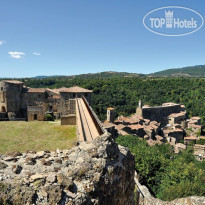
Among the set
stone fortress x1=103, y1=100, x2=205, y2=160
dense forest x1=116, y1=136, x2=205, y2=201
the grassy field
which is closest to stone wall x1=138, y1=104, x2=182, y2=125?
stone fortress x1=103, y1=100, x2=205, y2=160

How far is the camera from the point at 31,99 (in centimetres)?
2389

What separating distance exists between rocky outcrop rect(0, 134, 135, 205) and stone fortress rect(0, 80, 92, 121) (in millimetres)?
15415

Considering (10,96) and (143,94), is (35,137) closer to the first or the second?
(10,96)

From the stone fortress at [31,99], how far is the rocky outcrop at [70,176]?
15415 millimetres

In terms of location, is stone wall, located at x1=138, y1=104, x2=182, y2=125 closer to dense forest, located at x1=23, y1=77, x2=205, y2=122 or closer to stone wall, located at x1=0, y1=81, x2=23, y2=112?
dense forest, located at x1=23, y1=77, x2=205, y2=122

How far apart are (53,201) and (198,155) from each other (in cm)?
4088

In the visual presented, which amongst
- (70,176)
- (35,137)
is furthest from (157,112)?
(70,176)

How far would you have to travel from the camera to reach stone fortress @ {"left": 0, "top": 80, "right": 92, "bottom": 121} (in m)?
21.1

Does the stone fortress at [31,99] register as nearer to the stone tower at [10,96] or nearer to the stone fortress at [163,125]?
the stone tower at [10,96]

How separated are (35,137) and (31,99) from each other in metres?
12.4

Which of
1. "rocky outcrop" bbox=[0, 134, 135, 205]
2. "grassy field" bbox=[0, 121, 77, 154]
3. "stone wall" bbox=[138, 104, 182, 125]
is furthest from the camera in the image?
"stone wall" bbox=[138, 104, 182, 125]

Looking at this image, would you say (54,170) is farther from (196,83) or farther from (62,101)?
(196,83)

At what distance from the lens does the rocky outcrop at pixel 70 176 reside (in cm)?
377

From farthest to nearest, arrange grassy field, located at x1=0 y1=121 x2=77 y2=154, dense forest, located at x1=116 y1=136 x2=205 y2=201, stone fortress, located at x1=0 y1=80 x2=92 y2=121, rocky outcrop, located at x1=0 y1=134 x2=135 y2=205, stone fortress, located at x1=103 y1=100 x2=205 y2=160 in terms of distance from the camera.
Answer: stone fortress, located at x1=103 y1=100 x2=205 y2=160, stone fortress, located at x1=0 y1=80 x2=92 y2=121, dense forest, located at x1=116 y1=136 x2=205 y2=201, grassy field, located at x1=0 y1=121 x2=77 y2=154, rocky outcrop, located at x1=0 y1=134 x2=135 y2=205
